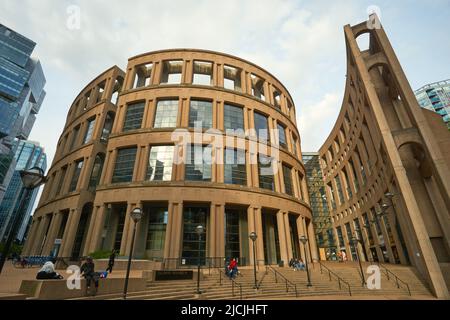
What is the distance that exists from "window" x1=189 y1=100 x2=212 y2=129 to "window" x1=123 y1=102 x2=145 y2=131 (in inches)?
246

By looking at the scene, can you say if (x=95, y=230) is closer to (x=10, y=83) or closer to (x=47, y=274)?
(x=47, y=274)

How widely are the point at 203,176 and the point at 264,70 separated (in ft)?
65.1

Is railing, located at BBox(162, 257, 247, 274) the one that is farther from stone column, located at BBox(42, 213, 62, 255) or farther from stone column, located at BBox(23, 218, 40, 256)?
stone column, located at BBox(23, 218, 40, 256)

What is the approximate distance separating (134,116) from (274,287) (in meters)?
23.6

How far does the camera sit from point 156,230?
2238 cm

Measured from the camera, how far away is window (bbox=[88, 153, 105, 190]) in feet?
88.9

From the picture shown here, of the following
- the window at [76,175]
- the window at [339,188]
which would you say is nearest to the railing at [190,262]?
the window at [76,175]

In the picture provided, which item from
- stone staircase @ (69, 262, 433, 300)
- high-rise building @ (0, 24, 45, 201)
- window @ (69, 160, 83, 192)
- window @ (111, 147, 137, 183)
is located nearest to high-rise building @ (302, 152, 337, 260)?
stone staircase @ (69, 262, 433, 300)

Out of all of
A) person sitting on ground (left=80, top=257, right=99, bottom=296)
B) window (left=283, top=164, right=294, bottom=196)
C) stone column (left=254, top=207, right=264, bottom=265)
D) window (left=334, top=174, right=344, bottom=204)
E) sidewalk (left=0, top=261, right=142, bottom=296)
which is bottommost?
sidewalk (left=0, top=261, right=142, bottom=296)

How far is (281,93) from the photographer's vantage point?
3481cm

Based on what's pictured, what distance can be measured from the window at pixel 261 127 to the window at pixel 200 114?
6.43 m
